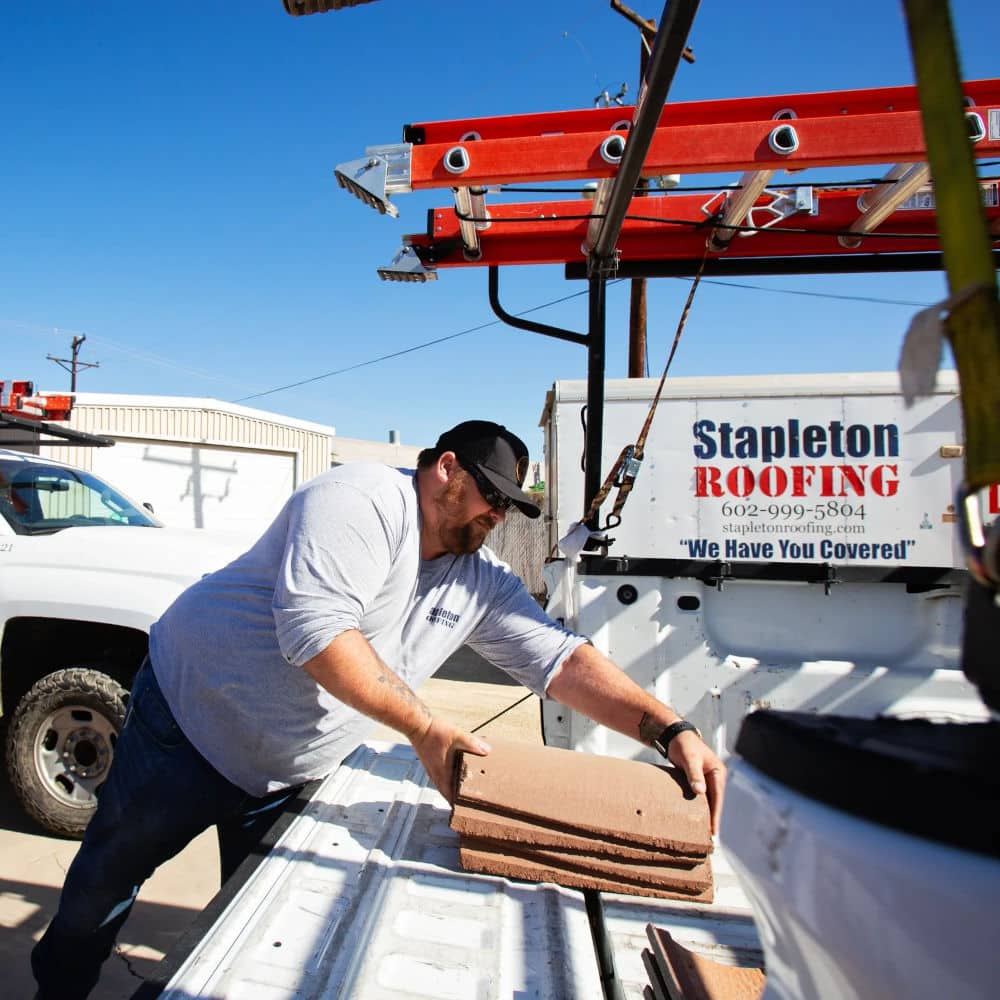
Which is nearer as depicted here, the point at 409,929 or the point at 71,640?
the point at 409,929

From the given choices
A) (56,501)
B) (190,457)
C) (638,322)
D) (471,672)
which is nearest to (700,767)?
(56,501)

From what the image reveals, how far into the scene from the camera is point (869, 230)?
2.86m

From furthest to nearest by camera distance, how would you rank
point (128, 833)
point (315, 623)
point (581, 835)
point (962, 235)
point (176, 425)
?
point (176, 425) < point (128, 833) < point (315, 623) < point (581, 835) < point (962, 235)

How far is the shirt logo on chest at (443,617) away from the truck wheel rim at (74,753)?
2629 millimetres

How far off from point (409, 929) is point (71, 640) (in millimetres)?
3632

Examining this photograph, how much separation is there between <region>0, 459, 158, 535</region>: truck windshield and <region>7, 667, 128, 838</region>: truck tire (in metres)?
1.03

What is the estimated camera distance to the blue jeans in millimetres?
2283

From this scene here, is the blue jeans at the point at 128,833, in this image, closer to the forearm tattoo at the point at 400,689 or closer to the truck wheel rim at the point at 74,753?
the forearm tattoo at the point at 400,689

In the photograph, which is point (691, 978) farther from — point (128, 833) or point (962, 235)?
point (128, 833)

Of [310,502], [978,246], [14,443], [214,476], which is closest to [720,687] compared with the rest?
[310,502]

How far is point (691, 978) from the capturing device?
4.34ft

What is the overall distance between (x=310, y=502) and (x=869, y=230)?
7.54ft

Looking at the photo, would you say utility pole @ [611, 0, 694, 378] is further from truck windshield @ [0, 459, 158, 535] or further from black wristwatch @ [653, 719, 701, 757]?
black wristwatch @ [653, 719, 701, 757]

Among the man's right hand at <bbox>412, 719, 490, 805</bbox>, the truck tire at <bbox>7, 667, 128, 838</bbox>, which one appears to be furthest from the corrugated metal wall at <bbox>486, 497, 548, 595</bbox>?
the man's right hand at <bbox>412, 719, 490, 805</bbox>
